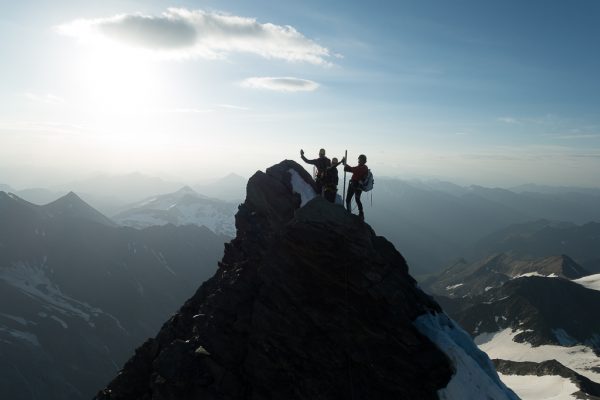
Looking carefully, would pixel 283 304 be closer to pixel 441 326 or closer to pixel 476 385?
pixel 441 326

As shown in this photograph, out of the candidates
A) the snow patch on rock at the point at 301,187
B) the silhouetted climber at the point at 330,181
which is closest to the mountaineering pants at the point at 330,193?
the silhouetted climber at the point at 330,181

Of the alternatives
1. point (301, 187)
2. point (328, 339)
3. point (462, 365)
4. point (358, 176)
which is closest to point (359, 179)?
point (358, 176)

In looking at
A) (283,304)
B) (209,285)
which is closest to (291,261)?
(283,304)

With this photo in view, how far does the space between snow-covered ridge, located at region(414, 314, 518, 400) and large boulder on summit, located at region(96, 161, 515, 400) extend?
0.07 m

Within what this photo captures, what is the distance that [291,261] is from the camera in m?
27.1

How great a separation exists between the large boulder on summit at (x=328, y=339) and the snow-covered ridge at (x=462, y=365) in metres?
0.07

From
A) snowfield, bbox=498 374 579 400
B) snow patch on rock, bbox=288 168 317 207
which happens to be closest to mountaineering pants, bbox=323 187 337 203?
snow patch on rock, bbox=288 168 317 207

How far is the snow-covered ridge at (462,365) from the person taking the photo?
24.5m

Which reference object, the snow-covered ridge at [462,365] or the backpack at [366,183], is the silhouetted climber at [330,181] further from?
the snow-covered ridge at [462,365]

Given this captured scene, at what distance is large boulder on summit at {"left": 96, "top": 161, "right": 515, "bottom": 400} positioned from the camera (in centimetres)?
2464

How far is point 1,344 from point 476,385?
654 feet

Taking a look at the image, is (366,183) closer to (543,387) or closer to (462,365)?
(462,365)

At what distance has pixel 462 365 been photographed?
2530 cm

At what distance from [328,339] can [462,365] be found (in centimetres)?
843
